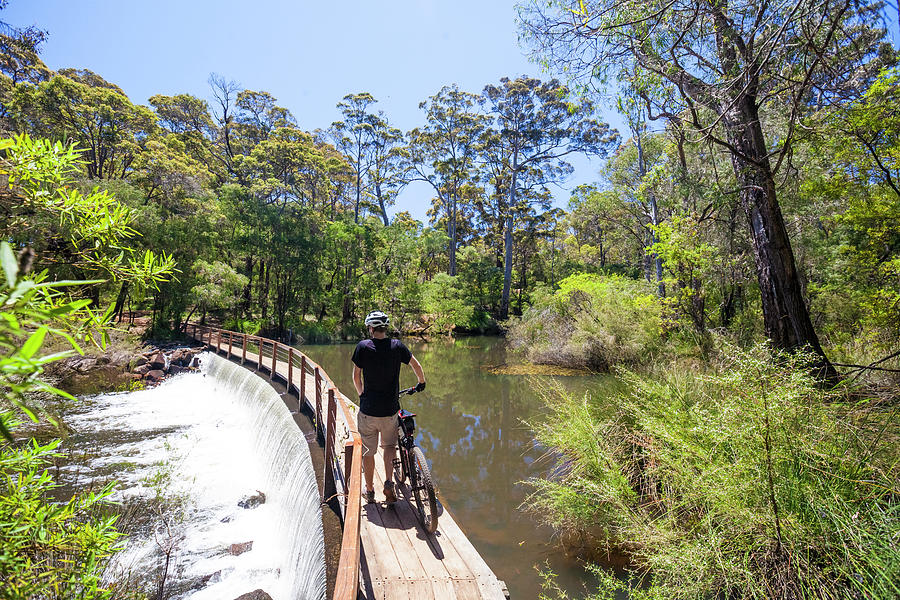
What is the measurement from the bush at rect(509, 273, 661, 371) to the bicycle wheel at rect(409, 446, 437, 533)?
936cm

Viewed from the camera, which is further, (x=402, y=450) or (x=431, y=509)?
(x=402, y=450)

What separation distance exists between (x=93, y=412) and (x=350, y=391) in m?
6.49

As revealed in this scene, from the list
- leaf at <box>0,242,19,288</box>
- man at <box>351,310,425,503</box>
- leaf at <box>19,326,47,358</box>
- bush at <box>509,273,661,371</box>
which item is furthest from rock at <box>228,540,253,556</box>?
bush at <box>509,273,661,371</box>

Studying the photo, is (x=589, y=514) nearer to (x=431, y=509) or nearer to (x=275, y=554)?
(x=431, y=509)

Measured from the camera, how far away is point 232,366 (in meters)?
13.2

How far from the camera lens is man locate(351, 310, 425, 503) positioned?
12.3ft

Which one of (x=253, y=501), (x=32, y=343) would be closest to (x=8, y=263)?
(x=32, y=343)

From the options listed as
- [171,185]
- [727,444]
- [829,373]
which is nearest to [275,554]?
[727,444]

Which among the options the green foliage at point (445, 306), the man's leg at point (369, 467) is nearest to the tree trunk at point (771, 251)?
the man's leg at point (369, 467)

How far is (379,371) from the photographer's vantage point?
12.4ft

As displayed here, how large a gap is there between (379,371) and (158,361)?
15.8 m

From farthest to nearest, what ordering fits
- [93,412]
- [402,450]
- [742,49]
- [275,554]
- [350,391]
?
[350,391]
[93,412]
[275,554]
[742,49]
[402,450]

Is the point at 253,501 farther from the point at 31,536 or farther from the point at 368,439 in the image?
the point at 31,536

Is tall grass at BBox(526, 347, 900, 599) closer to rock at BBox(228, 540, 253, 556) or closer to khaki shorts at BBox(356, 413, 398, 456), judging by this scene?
khaki shorts at BBox(356, 413, 398, 456)
